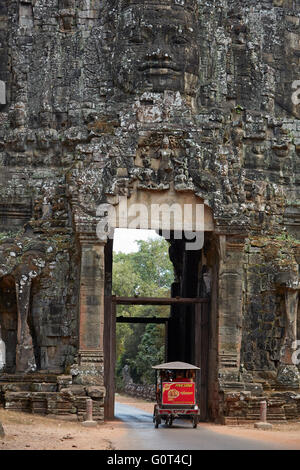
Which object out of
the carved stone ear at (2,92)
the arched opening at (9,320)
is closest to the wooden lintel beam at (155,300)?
the arched opening at (9,320)

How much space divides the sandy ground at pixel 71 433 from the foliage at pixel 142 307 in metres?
27.3

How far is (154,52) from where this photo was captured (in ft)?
95.1

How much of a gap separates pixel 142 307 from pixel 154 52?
38110 mm

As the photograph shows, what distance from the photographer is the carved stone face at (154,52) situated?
95.4ft

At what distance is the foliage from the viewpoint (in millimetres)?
56031

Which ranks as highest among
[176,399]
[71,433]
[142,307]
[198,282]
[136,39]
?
[136,39]

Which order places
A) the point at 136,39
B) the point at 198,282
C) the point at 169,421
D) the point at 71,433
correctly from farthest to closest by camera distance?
the point at 198,282 < the point at 136,39 < the point at 169,421 < the point at 71,433

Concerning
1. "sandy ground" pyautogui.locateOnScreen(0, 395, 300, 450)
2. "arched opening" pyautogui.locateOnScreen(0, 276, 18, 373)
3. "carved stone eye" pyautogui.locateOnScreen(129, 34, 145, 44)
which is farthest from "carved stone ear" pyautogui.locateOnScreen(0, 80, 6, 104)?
"sandy ground" pyautogui.locateOnScreen(0, 395, 300, 450)

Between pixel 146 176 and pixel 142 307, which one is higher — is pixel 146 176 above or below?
above

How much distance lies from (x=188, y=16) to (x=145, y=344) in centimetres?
2906

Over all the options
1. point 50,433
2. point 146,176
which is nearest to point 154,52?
point 146,176

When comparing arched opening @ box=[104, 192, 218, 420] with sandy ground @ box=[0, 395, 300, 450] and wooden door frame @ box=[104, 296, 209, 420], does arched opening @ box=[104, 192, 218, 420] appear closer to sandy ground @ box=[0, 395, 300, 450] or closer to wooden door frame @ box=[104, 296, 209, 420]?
wooden door frame @ box=[104, 296, 209, 420]

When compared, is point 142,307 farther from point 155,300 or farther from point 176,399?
point 176,399

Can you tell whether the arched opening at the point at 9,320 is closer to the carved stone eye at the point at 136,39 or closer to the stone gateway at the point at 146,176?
the stone gateway at the point at 146,176
